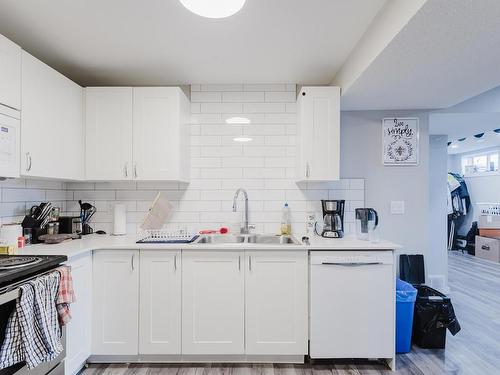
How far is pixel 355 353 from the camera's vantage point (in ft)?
7.31

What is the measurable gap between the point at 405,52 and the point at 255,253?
5.41 ft

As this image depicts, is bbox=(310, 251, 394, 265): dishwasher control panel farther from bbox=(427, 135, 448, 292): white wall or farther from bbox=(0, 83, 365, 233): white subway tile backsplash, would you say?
bbox=(427, 135, 448, 292): white wall

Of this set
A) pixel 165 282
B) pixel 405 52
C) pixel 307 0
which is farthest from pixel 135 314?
pixel 405 52

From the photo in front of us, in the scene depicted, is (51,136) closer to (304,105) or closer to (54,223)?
(54,223)

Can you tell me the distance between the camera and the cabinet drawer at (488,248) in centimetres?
576

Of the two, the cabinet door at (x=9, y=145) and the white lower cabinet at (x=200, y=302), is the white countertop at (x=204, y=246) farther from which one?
the cabinet door at (x=9, y=145)

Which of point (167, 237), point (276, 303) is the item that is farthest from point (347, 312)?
point (167, 237)

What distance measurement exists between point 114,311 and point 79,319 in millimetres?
229

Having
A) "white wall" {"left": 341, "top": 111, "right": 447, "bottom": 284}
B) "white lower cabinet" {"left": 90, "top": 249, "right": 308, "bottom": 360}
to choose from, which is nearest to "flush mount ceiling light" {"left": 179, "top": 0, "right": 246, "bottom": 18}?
"white lower cabinet" {"left": 90, "top": 249, "right": 308, "bottom": 360}

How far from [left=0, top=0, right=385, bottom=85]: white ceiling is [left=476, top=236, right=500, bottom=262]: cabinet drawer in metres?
5.47

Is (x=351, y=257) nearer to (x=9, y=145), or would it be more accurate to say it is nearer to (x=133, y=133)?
(x=133, y=133)

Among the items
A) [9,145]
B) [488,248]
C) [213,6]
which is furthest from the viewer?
[488,248]

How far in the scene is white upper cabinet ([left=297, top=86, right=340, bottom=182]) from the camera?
2.60 metres

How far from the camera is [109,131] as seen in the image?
2609 mm
